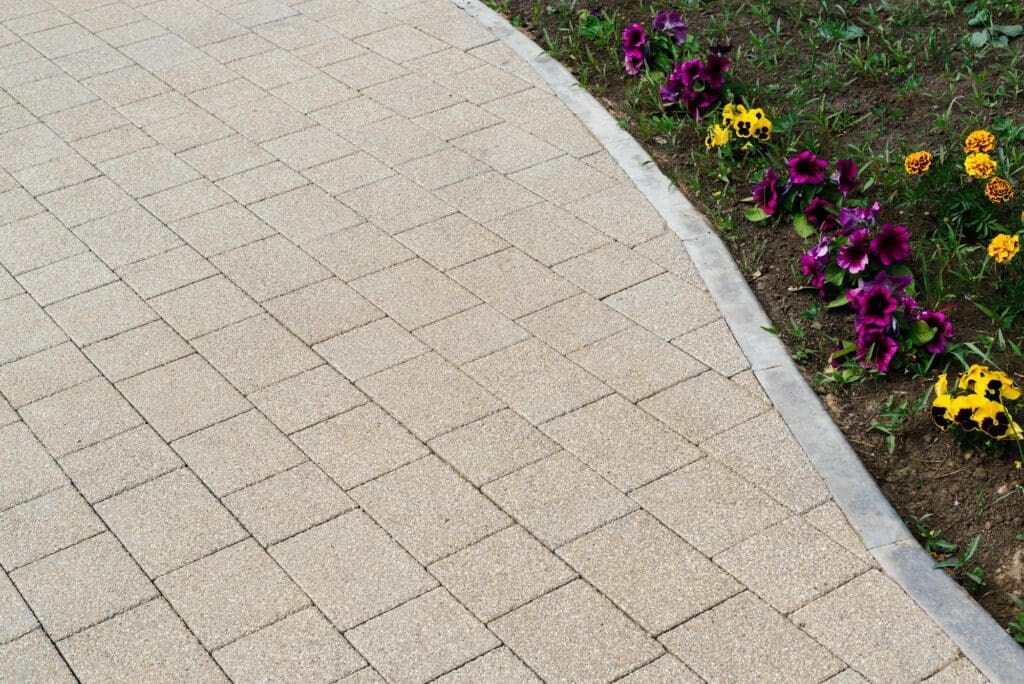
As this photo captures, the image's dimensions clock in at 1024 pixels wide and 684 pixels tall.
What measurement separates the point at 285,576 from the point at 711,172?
134 inches

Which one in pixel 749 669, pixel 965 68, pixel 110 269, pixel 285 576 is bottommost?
pixel 110 269

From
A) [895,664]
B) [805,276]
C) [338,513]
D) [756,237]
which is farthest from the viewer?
[756,237]

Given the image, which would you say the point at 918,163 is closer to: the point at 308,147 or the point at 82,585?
the point at 308,147

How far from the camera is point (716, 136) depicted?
6352mm

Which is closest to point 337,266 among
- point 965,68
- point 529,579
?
point 529,579

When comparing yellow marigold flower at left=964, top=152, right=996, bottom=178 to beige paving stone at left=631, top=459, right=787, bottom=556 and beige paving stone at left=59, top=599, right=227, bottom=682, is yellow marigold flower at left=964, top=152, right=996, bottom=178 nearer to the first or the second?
beige paving stone at left=631, top=459, right=787, bottom=556

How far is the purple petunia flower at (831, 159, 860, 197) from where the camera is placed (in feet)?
18.3

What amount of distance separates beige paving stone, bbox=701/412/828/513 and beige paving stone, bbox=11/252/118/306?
10.4 feet

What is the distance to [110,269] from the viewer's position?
5961 mm

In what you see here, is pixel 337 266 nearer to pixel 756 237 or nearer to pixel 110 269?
pixel 110 269

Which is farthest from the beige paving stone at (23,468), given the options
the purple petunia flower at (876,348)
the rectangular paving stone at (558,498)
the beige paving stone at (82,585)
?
the purple petunia flower at (876,348)

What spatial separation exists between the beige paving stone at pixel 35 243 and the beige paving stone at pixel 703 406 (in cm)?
323

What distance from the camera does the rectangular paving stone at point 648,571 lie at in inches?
152

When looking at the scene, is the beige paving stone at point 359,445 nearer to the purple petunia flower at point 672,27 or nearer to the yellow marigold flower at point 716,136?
the yellow marigold flower at point 716,136
